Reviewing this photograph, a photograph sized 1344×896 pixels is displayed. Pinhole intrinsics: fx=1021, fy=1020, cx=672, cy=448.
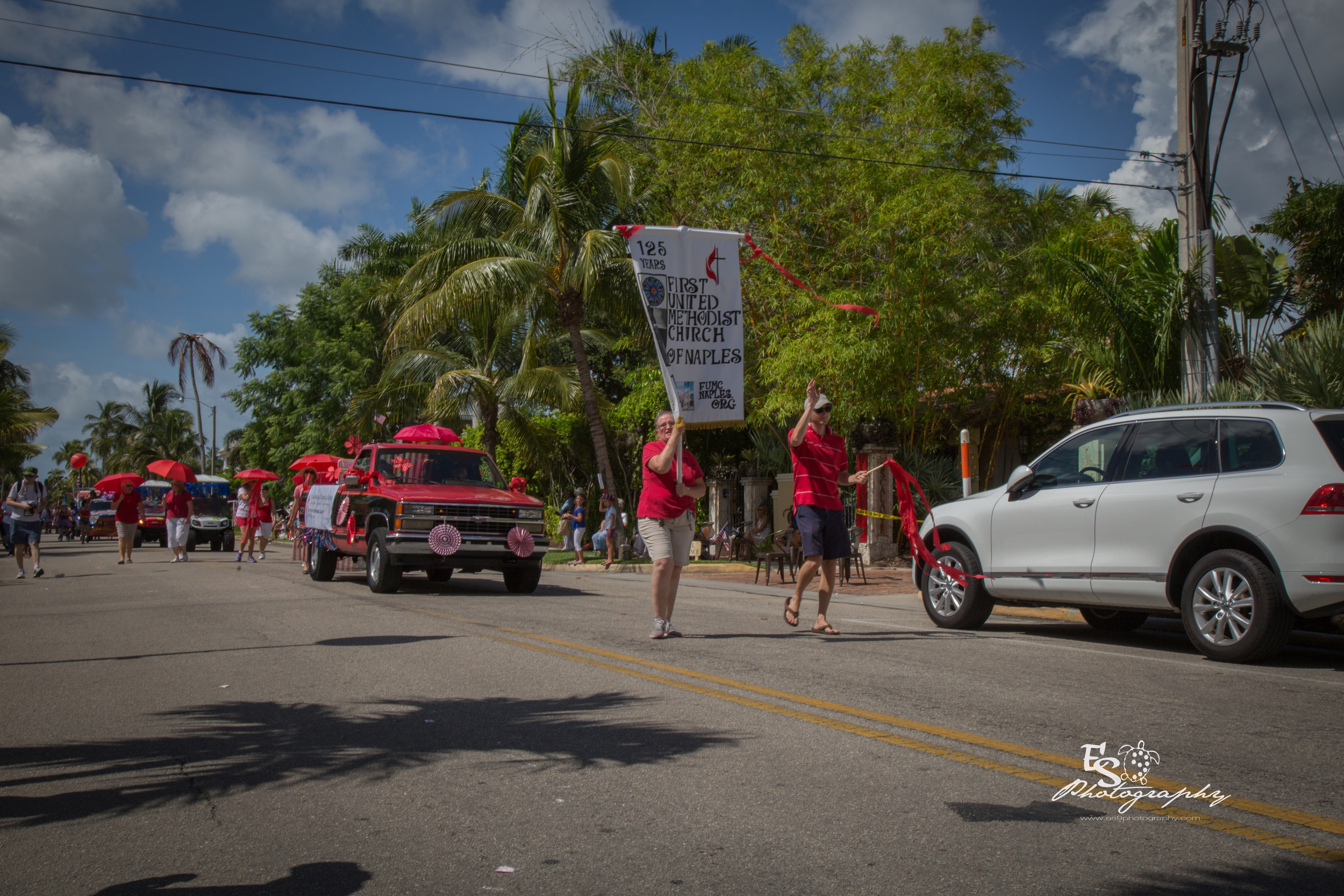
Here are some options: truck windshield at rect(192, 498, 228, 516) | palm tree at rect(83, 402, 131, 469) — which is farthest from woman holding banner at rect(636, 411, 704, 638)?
palm tree at rect(83, 402, 131, 469)

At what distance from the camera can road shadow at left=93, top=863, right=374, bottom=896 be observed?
323 centimetres

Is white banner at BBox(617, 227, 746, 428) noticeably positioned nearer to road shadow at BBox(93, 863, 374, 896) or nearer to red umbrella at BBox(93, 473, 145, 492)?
road shadow at BBox(93, 863, 374, 896)

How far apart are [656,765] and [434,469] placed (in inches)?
401

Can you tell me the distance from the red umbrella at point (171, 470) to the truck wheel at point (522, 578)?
11774mm

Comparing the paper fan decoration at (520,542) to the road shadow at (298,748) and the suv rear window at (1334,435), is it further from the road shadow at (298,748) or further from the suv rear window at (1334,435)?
the suv rear window at (1334,435)

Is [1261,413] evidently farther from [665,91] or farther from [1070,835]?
[665,91]

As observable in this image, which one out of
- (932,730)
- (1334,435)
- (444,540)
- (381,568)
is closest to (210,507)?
(381,568)

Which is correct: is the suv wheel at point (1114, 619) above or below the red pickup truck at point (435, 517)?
below

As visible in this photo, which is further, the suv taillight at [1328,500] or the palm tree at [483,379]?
the palm tree at [483,379]

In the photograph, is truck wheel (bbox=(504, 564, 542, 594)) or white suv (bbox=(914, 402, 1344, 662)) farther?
truck wheel (bbox=(504, 564, 542, 594))

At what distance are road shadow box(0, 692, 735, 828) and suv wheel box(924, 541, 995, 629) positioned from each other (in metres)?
4.41

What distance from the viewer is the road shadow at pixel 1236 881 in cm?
316

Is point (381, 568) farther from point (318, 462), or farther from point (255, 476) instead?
point (255, 476)

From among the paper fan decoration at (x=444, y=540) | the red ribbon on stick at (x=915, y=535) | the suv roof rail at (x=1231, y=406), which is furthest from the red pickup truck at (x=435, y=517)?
the suv roof rail at (x=1231, y=406)
